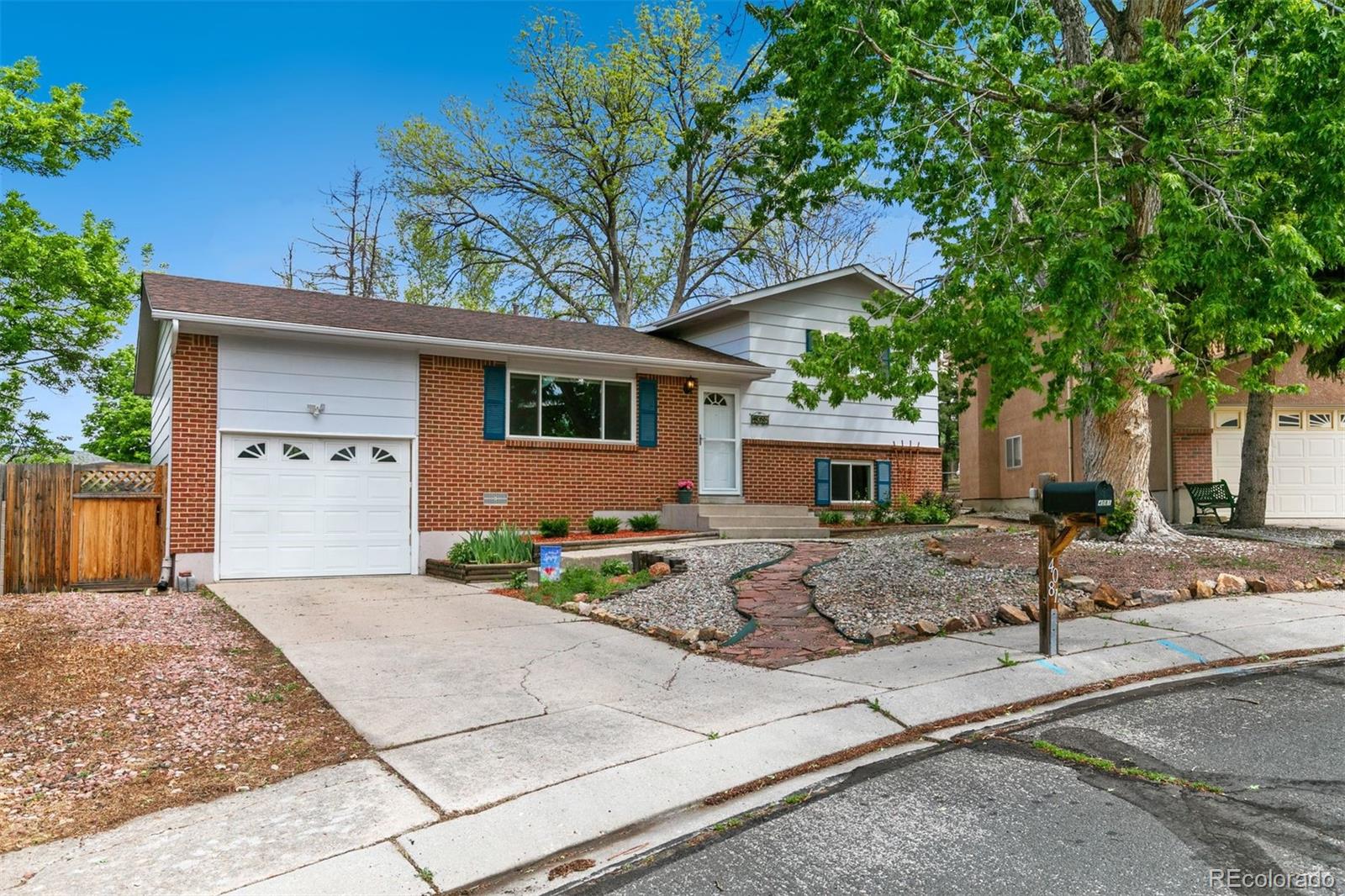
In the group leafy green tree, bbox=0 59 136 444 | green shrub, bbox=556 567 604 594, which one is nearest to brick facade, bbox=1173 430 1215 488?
green shrub, bbox=556 567 604 594

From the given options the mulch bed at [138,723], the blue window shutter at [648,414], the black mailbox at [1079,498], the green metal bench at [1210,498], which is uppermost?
the blue window shutter at [648,414]

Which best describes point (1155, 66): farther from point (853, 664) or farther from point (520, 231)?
point (520, 231)

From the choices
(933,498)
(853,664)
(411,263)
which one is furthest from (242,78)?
(853,664)

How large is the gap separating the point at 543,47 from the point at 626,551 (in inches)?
737

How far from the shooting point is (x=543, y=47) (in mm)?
26016

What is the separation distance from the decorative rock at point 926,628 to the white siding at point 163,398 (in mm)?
10254

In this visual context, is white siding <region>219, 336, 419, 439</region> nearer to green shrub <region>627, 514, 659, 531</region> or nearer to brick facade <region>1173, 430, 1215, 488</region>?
green shrub <region>627, 514, 659, 531</region>

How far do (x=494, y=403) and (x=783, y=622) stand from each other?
7967 millimetres

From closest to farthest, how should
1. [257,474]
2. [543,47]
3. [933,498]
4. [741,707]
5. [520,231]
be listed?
[741,707], [257,474], [933,498], [543,47], [520,231]

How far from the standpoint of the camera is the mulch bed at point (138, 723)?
411 cm

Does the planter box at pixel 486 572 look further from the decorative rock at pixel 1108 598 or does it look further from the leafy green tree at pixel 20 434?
the leafy green tree at pixel 20 434

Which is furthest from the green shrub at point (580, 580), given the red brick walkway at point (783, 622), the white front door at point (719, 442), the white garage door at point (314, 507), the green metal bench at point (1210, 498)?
the green metal bench at point (1210, 498)

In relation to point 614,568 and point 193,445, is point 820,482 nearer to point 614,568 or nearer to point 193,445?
point 614,568

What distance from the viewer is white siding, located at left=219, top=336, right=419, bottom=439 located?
490 inches
